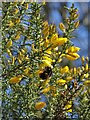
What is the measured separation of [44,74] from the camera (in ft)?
2.91

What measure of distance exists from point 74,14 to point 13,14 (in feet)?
0.61

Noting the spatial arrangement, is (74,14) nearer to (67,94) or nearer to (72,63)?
(67,94)

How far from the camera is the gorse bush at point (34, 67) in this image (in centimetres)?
82

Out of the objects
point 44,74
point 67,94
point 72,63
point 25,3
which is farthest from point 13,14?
point 72,63

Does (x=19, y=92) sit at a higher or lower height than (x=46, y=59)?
lower

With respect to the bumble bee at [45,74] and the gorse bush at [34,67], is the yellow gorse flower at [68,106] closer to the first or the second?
the gorse bush at [34,67]

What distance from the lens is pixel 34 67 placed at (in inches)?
32.3

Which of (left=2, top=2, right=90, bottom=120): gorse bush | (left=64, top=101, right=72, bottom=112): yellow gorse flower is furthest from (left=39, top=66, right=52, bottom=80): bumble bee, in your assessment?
(left=64, top=101, right=72, bottom=112): yellow gorse flower

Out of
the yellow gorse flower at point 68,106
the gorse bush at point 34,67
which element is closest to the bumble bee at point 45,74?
the gorse bush at point 34,67

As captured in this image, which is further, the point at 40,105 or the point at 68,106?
the point at 68,106

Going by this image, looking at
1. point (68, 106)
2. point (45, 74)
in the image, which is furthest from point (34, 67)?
point (68, 106)

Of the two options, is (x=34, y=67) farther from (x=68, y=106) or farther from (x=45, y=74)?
(x=68, y=106)

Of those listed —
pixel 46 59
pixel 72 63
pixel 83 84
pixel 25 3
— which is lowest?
pixel 72 63

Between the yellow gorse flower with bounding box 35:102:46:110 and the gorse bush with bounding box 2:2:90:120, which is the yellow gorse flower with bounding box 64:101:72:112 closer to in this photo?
the gorse bush with bounding box 2:2:90:120
